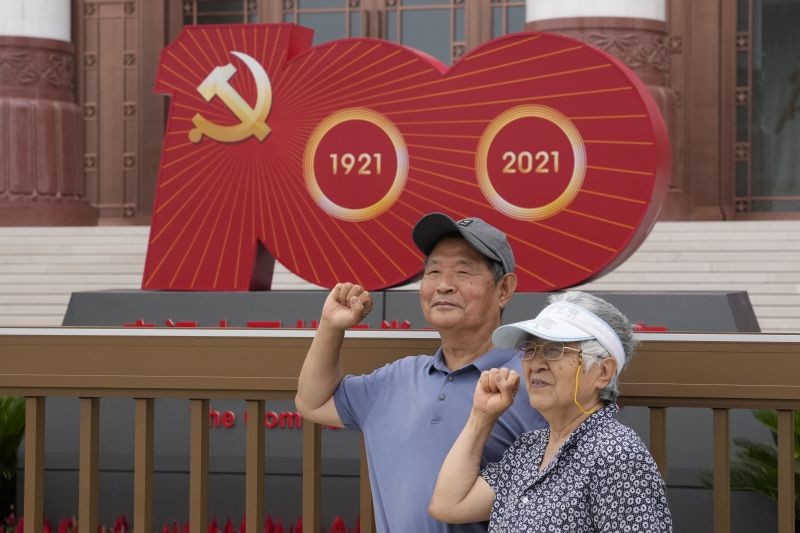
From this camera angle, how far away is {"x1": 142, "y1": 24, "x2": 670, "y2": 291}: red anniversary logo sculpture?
7766 millimetres

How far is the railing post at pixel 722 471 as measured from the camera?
106 inches

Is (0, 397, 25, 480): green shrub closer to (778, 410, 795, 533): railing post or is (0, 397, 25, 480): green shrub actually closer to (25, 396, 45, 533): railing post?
(25, 396, 45, 533): railing post

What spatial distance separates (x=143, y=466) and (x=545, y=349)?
1.11 meters

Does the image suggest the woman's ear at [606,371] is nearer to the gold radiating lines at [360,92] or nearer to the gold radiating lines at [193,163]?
the gold radiating lines at [360,92]

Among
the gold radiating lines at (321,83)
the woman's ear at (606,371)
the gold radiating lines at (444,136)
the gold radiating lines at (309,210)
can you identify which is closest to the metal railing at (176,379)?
the woman's ear at (606,371)

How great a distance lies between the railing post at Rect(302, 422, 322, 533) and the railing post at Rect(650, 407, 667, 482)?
0.77 metres

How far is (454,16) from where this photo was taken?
1717cm

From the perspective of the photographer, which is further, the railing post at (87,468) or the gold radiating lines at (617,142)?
the gold radiating lines at (617,142)

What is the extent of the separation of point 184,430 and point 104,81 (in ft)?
38.7

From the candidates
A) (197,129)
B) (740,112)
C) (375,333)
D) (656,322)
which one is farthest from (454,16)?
(375,333)

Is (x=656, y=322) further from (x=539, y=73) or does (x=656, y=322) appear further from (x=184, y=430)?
(x=184, y=430)

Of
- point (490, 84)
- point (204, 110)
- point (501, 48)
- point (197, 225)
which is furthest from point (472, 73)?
point (197, 225)

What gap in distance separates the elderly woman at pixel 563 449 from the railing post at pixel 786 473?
0.45 meters

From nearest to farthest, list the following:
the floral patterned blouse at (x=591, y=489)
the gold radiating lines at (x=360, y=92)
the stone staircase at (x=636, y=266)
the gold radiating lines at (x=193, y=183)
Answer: the floral patterned blouse at (x=591, y=489) < the gold radiating lines at (x=360, y=92) < the gold radiating lines at (x=193, y=183) < the stone staircase at (x=636, y=266)
